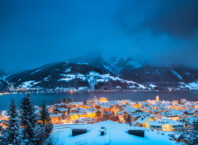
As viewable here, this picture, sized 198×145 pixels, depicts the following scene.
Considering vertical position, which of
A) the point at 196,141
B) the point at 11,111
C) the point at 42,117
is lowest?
the point at 42,117

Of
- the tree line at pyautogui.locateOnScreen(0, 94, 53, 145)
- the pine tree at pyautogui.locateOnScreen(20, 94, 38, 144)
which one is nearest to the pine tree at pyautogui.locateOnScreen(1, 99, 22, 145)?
the tree line at pyautogui.locateOnScreen(0, 94, 53, 145)

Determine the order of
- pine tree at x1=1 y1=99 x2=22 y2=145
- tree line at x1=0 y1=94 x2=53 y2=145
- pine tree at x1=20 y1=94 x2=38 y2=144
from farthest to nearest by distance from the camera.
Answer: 1. pine tree at x1=20 y1=94 x2=38 y2=144
2. pine tree at x1=1 y1=99 x2=22 y2=145
3. tree line at x1=0 y1=94 x2=53 y2=145

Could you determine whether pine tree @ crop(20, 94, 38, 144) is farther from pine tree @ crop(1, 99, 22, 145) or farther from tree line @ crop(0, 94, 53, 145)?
pine tree @ crop(1, 99, 22, 145)

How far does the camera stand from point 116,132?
10.9 m

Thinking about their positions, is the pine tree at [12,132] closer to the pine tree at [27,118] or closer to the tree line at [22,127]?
the tree line at [22,127]

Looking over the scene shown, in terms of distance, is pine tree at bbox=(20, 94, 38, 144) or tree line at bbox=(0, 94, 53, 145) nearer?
tree line at bbox=(0, 94, 53, 145)

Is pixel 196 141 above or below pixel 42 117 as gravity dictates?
above

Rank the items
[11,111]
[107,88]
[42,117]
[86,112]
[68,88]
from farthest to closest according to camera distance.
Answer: [107,88], [68,88], [86,112], [42,117], [11,111]

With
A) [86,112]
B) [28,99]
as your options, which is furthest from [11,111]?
[86,112]

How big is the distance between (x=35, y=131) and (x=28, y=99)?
279 cm

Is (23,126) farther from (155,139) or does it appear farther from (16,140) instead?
(155,139)

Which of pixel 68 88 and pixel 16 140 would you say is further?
pixel 68 88

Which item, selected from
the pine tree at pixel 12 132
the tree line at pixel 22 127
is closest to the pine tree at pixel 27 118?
the tree line at pixel 22 127

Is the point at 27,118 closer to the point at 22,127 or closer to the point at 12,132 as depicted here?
the point at 22,127
